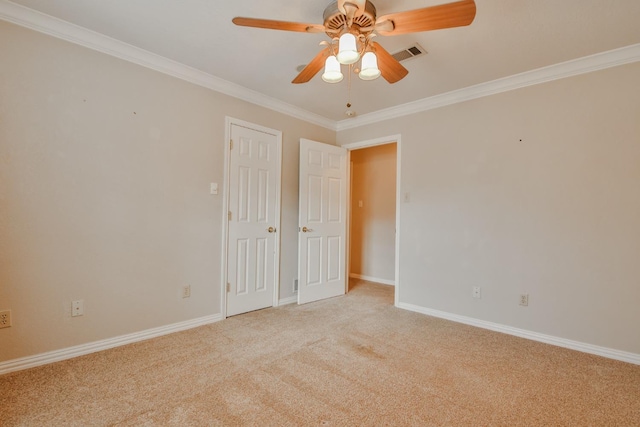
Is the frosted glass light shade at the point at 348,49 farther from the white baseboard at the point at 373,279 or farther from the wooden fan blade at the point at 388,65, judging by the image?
the white baseboard at the point at 373,279

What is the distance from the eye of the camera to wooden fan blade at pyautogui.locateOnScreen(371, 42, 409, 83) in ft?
6.16

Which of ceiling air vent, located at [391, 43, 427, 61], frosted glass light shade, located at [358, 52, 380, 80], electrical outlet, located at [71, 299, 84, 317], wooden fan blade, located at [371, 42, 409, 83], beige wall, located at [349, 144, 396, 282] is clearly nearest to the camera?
frosted glass light shade, located at [358, 52, 380, 80]

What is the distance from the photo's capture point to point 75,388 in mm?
1860

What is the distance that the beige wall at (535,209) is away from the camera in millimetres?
2434

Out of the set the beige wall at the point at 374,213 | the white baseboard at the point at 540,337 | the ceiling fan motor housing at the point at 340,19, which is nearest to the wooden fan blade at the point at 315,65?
the ceiling fan motor housing at the point at 340,19

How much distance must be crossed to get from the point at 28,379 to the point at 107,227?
1.08m

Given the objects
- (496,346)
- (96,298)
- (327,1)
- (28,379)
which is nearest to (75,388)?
(28,379)

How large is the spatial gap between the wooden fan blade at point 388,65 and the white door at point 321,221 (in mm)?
1801

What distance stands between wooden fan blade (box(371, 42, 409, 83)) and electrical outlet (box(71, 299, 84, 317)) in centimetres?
277

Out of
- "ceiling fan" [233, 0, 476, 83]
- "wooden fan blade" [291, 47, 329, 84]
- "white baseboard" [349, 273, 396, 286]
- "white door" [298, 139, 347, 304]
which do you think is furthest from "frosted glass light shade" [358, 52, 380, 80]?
"white baseboard" [349, 273, 396, 286]

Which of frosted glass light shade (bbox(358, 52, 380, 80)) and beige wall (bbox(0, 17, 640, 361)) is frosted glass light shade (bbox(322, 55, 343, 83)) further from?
beige wall (bbox(0, 17, 640, 361))

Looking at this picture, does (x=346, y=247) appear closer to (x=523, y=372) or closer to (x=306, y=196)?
(x=306, y=196)

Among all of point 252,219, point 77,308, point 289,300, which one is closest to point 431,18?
point 252,219

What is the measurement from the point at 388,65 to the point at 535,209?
6.45ft
